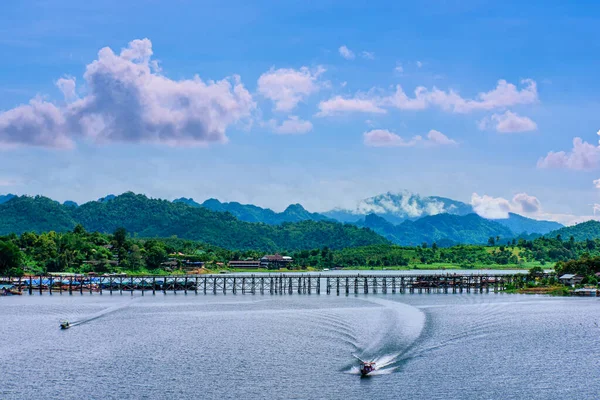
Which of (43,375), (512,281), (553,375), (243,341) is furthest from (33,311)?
(512,281)

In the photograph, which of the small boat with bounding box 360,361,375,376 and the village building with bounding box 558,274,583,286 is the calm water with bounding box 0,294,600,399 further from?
the village building with bounding box 558,274,583,286

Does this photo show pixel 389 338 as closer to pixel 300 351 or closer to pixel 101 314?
pixel 300 351

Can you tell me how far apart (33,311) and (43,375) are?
53.3 m

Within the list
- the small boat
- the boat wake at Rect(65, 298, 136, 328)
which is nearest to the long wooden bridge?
the boat wake at Rect(65, 298, 136, 328)

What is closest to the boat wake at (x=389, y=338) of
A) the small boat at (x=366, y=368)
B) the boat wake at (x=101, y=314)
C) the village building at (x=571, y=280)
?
the small boat at (x=366, y=368)

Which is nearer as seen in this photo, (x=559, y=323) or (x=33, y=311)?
(x=559, y=323)

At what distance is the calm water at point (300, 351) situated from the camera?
53.1 metres

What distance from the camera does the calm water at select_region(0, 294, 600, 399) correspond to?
174ft

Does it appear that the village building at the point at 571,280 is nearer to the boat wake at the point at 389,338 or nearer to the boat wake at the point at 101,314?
the boat wake at the point at 389,338

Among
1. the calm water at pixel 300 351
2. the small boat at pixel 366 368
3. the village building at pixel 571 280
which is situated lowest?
the calm water at pixel 300 351

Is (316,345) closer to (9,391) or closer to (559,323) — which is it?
(9,391)

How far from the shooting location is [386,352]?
6769cm

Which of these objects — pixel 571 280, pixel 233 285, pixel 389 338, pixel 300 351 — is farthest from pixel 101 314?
pixel 571 280

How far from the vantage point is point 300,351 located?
69.0 meters
